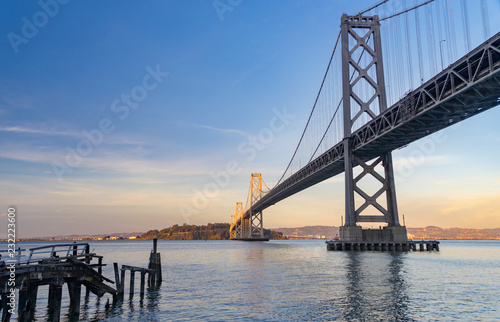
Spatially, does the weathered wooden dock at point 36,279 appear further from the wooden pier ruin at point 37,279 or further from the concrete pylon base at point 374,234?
the concrete pylon base at point 374,234

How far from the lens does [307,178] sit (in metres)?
60.0

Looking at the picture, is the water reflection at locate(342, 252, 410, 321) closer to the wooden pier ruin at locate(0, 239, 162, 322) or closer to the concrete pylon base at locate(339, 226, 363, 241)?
the wooden pier ruin at locate(0, 239, 162, 322)

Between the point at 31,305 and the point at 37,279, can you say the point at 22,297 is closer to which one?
the point at 37,279

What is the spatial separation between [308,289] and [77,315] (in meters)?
10.7

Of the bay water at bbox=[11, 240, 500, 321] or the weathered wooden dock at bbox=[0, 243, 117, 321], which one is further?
the bay water at bbox=[11, 240, 500, 321]

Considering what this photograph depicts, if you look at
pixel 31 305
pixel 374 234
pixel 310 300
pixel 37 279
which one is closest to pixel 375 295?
pixel 310 300

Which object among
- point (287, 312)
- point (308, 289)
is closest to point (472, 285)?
point (308, 289)

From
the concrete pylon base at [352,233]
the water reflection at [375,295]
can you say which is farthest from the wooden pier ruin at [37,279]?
the concrete pylon base at [352,233]

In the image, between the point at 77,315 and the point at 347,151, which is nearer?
the point at 77,315

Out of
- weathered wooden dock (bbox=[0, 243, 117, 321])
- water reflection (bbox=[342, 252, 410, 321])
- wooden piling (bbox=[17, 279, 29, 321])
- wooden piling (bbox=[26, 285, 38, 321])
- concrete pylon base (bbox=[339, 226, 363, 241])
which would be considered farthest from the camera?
concrete pylon base (bbox=[339, 226, 363, 241])

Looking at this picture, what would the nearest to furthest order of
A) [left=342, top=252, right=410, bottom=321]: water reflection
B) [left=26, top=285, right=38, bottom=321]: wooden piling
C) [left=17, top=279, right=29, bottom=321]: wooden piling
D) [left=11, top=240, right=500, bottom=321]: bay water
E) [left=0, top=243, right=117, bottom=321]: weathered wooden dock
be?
[left=0, top=243, right=117, bottom=321]: weathered wooden dock → [left=17, top=279, right=29, bottom=321]: wooden piling → [left=342, top=252, right=410, bottom=321]: water reflection → [left=11, top=240, right=500, bottom=321]: bay water → [left=26, top=285, right=38, bottom=321]: wooden piling

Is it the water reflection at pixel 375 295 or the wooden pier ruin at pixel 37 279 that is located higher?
the wooden pier ruin at pixel 37 279

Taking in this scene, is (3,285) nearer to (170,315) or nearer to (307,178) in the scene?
(170,315)

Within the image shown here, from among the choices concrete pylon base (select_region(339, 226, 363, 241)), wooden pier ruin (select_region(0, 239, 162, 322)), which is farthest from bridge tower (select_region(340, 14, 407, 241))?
wooden pier ruin (select_region(0, 239, 162, 322))
